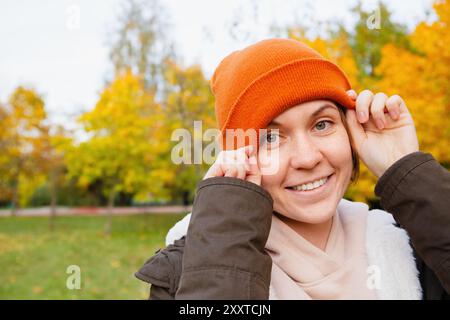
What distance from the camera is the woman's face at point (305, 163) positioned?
1.45 metres

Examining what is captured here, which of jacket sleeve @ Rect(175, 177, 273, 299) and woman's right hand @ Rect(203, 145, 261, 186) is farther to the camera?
woman's right hand @ Rect(203, 145, 261, 186)

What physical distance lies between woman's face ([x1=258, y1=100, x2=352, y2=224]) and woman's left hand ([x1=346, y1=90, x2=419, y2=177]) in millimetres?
135

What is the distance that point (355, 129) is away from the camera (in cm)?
164

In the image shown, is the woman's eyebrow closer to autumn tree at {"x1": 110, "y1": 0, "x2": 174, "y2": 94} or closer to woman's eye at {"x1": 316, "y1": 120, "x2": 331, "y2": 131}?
woman's eye at {"x1": 316, "y1": 120, "x2": 331, "y2": 131}

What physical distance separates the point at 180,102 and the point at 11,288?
9635 mm

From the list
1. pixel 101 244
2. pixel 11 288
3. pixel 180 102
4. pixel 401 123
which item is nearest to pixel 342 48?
pixel 180 102

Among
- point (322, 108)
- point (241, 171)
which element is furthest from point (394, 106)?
point (241, 171)

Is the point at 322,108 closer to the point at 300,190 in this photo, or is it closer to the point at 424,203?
the point at 300,190

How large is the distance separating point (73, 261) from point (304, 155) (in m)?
10.9

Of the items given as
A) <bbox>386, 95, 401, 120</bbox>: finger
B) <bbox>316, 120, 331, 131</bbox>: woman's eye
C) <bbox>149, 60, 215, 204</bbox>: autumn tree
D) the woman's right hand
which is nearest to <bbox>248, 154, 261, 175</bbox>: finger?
the woman's right hand

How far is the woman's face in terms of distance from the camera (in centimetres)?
145

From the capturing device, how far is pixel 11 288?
327 inches

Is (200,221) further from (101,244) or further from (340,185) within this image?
(101,244)
